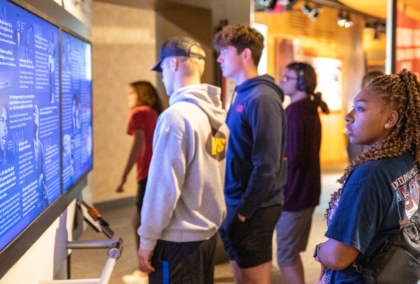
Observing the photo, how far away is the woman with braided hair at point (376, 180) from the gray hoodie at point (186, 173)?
67 centimetres

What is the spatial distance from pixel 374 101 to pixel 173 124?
821 millimetres

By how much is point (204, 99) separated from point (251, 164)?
1.87 ft

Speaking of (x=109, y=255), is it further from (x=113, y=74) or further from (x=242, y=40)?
(x=113, y=74)

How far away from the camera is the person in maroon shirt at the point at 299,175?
12.4 feet

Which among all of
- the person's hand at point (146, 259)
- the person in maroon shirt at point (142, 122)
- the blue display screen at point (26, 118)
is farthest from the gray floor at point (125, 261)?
the blue display screen at point (26, 118)

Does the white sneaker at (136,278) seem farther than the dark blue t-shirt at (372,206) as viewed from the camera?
Yes

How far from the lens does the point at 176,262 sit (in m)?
2.46

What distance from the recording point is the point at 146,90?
473 cm

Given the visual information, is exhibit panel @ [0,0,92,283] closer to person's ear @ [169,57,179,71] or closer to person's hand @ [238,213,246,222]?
person's ear @ [169,57,179,71]

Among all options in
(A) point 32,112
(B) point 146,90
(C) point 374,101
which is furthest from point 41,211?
(B) point 146,90

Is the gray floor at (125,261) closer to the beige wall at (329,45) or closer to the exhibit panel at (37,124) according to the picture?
the exhibit panel at (37,124)

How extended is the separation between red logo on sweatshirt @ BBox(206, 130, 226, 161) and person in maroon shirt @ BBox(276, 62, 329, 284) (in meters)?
1.24

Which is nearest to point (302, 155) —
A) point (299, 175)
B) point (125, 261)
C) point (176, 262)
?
point (299, 175)

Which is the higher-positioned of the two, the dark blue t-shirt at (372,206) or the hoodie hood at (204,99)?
the hoodie hood at (204,99)
